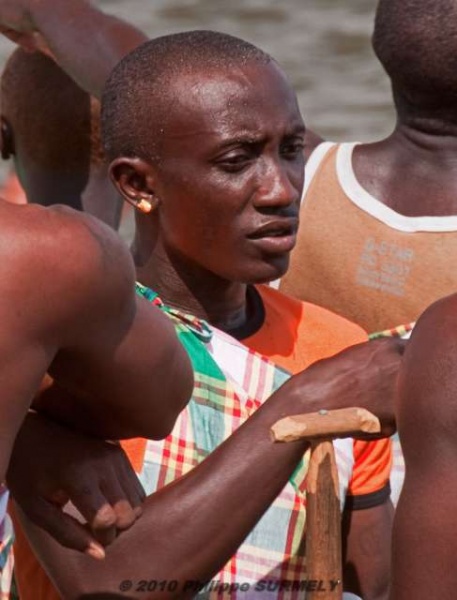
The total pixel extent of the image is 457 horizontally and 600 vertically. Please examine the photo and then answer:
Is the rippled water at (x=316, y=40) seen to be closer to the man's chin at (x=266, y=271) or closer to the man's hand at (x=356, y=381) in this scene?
the man's chin at (x=266, y=271)

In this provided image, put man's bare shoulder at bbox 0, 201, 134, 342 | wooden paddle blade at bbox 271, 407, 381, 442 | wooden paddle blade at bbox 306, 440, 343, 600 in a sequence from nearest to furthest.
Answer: man's bare shoulder at bbox 0, 201, 134, 342 → wooden paddle blade at bbox 271, 407, 381, 442 → wooden paddle blade at bbox 306, 440, 343, 600

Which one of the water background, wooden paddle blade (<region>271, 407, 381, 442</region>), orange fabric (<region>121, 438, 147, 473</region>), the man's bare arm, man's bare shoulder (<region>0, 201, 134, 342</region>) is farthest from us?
the water background

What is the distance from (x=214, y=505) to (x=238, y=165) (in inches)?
29.7

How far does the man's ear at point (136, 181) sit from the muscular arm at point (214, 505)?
663 millimetres

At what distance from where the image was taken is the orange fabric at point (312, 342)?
3.72m

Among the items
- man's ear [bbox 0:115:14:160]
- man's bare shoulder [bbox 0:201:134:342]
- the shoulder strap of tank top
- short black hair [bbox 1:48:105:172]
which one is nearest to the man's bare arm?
short black hair [bbox 1:48:105:172]

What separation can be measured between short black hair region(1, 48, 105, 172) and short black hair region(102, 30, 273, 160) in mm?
1120

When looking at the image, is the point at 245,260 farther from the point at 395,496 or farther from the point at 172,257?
the point at 395,496

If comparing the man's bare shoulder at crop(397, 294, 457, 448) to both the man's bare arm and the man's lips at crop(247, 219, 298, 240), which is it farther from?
the man's bare arm

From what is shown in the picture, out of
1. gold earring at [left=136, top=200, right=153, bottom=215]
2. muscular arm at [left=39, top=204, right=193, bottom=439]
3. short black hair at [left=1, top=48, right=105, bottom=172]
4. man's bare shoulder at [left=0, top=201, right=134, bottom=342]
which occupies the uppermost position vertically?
man's bare shoulder at [left=0, top=201, right=134, bottom=342]

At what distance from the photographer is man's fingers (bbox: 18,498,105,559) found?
2928mm

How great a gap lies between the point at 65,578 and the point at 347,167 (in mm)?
1386

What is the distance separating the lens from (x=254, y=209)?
3746 mm

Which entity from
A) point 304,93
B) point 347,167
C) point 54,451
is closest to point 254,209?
point 347,167
